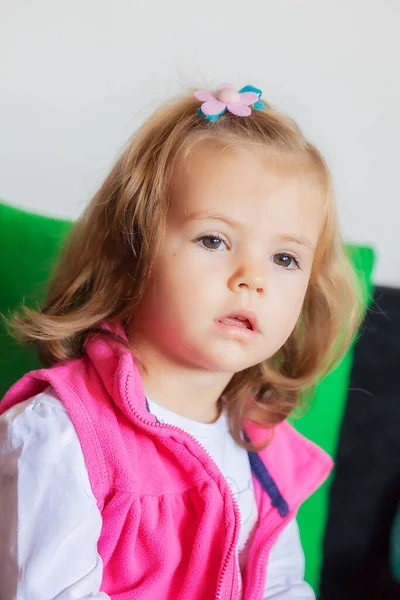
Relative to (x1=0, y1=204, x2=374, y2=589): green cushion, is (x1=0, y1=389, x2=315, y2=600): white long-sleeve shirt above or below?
below

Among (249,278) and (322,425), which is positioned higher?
(249,278)

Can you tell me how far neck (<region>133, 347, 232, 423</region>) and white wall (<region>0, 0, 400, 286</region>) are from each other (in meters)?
0.44

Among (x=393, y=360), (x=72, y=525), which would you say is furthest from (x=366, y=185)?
(x=72, y=525)

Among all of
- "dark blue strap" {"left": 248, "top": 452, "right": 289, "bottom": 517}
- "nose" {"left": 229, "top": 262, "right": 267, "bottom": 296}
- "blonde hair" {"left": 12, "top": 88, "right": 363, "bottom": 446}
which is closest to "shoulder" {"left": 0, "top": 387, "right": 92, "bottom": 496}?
"blonde hair" {"left": 12, "top": 88, "right": 363, "bottom": 446}

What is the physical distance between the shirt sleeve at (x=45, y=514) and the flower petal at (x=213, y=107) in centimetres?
39

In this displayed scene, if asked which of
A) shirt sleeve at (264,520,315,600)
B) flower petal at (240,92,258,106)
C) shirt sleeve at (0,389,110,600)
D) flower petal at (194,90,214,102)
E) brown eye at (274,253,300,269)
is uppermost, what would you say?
flower petal at (240,92,258,106)

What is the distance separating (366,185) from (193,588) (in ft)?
2.51

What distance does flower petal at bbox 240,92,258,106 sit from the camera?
0.88m

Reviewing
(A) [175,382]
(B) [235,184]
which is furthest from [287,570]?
(B) [235,184]

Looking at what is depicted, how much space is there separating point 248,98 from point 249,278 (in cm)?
24

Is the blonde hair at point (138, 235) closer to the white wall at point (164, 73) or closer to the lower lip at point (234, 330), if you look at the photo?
the lower lip at point (234, 330)

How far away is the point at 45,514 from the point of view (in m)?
0.72

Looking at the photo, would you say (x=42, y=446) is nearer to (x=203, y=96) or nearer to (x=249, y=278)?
(x=249, y=278)

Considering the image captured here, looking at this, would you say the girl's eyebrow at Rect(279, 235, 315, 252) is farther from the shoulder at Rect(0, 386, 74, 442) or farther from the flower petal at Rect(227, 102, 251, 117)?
the shoulder at Rect(0, 386, 74, 442)
